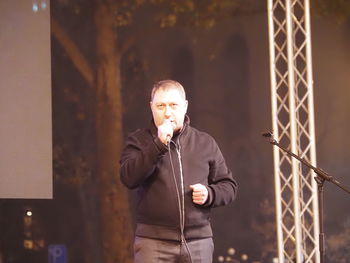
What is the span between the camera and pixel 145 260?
2354 millimetres

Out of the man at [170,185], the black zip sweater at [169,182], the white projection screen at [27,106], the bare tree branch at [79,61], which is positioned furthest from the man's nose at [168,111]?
the white projection screen at [27,106]

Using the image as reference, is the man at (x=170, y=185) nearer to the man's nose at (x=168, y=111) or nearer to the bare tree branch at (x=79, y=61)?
the man's nose at (x=168, y=111)

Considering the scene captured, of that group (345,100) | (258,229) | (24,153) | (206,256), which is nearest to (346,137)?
(345,100)

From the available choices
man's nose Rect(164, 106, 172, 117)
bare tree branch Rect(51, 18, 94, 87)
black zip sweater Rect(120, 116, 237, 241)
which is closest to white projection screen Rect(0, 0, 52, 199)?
bare tree branch Rect(51, 18, 94, 87)

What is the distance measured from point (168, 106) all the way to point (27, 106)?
260cm

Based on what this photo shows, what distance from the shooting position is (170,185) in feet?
7.70

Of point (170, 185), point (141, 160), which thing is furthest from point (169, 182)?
point (141, 160)

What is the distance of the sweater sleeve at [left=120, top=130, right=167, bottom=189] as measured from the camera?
2244mm

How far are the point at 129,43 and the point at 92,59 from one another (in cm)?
35

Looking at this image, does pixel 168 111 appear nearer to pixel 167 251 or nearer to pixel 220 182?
pixel 220 182

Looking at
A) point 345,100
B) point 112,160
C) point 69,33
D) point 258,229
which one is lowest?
point 258,229

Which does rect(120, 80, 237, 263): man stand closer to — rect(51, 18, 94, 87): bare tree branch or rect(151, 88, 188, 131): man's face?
rect(151, 88, 188, 131): man's face

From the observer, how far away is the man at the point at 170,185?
2.30m

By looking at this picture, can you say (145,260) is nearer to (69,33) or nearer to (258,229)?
(258,229)
